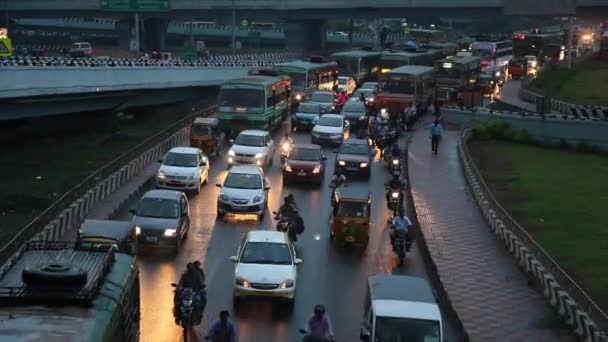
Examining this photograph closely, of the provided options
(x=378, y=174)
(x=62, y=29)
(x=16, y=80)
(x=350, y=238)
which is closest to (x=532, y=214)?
(x=350, y=238)

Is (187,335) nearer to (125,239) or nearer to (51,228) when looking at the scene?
(125,239)

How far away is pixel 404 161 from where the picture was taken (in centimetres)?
3622

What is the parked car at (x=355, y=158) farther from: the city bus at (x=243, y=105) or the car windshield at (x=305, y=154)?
the city bus at (x=243, y=105)

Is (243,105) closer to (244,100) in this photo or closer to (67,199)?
(244,100)

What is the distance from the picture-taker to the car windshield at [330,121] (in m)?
40.2

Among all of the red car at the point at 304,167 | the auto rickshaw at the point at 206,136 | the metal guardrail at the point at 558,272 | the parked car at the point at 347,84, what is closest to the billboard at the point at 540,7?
the parked car at the point at 347,84

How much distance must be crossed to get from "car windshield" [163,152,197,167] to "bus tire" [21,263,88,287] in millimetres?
18392

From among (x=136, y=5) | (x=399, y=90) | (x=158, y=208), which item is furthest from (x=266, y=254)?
(x=136, y=5)

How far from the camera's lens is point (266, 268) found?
58.6 ft

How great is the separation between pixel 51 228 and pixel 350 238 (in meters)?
6.92

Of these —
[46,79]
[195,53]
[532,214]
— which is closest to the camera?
[532,214]

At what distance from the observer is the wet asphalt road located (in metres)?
16.8

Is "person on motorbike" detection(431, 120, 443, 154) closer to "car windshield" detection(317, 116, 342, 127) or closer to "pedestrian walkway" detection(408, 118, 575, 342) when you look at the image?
Result: "pedestrian walkway" detection(408, 118, 575, 342)

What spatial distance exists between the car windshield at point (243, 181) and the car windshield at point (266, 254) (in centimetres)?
822
